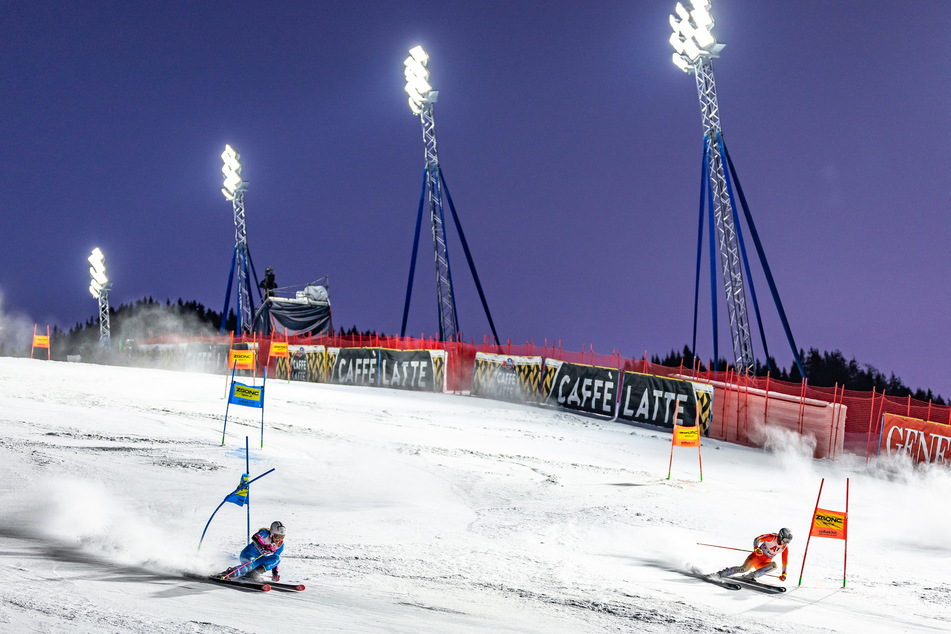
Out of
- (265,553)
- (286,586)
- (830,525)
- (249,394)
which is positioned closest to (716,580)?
(830,525)

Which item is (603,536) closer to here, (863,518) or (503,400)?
(863,518)

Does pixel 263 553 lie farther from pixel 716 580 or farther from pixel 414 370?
pixel 414 370

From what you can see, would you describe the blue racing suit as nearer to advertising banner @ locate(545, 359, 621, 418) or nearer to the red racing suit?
the red racing suit

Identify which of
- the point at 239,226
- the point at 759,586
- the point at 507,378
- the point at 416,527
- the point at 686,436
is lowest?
the point at 416,527

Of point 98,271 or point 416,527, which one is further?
point 98,271

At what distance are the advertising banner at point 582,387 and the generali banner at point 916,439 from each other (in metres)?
8.60

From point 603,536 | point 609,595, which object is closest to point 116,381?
point 603,536

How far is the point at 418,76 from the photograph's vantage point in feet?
130

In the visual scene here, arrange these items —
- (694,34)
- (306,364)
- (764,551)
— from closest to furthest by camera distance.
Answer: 1. (764,551)
2. (694,34)
3. (306,364)

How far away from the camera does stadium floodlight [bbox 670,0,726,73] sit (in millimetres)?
31203

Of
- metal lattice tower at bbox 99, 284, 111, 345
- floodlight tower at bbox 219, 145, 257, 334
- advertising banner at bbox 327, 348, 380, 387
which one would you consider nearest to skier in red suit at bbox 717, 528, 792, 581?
advertising banner at bbox 327, 348, 380, 387

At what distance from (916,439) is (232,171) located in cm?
4167

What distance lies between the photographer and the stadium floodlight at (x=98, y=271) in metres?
60.8

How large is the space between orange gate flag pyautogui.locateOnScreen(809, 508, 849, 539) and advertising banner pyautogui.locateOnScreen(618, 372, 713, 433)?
49.9 ft
